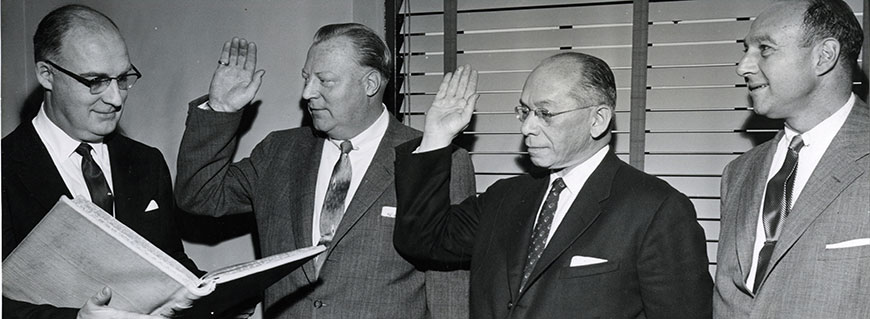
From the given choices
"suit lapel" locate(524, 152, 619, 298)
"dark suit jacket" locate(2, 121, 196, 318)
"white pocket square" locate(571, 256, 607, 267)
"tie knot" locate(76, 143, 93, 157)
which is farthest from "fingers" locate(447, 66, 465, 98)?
"tie knot" locate(76, 143, 93, 157)

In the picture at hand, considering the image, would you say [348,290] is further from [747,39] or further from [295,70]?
[747,39]

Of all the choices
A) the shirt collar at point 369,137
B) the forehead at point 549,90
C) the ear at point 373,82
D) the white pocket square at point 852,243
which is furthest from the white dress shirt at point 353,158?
the white pocket square at point 852,243

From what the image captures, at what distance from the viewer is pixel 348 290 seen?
2.63m

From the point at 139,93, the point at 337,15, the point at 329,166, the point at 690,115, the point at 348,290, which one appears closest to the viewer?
the point at 348,290

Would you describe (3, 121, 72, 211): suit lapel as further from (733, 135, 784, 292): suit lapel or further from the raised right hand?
(733, 135, 784, 292): suit lapel

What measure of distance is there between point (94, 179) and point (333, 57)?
96 cm

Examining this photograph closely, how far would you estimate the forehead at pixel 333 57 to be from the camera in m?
2.78

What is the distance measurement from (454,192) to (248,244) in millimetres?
1349

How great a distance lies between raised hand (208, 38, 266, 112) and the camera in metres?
2.82

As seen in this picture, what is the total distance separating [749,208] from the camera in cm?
230

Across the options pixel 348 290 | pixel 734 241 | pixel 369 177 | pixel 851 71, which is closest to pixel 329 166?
pixel 369 177

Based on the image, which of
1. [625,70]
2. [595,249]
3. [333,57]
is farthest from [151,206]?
[625,70]

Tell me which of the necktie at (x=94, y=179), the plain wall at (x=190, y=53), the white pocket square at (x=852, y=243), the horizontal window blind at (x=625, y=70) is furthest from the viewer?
the plain wall at (x=190, y=53)

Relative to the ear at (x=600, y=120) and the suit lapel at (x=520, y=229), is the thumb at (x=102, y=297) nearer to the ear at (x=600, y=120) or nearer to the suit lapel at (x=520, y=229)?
the suit lapel at (x=520, y=229)
